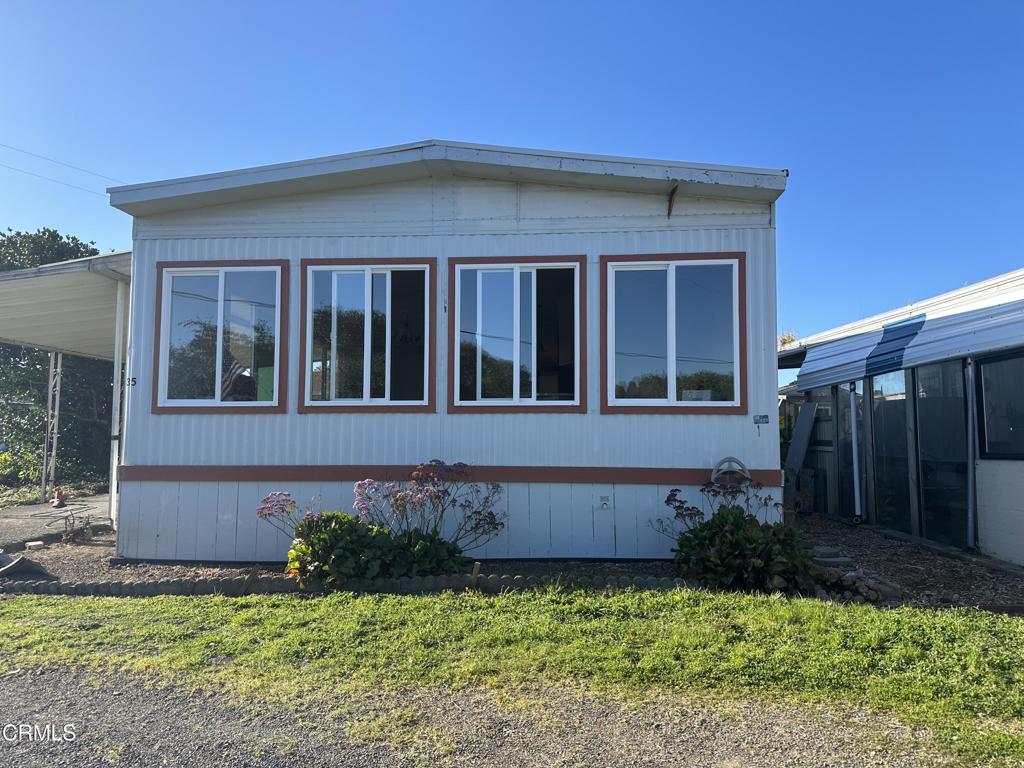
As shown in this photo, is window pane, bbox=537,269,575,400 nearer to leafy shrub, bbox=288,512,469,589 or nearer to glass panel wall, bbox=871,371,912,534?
leafy shrub, bbox=288,512,469,589

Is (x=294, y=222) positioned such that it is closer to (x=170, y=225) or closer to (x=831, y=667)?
(x=170, y=225)

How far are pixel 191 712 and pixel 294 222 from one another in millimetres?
5190

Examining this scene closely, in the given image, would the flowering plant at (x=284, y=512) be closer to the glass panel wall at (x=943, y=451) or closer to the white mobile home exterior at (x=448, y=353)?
the white mobile home exterior at (x=448, y=353)

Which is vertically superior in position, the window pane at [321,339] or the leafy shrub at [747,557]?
the window pane at [321,339]

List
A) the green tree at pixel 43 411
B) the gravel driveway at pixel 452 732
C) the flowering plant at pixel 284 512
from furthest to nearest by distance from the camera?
the green tree at pixel 43 411
the flowering plant at pixel 284 512
the gravel driveway at pixel 452 732

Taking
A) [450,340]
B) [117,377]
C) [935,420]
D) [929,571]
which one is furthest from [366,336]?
[935,420]

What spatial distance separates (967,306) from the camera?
781 cm

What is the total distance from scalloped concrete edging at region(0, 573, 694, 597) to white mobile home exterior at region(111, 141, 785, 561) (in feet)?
3.99

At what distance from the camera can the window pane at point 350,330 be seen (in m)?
7.27

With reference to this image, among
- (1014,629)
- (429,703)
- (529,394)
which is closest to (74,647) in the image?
(429,703)

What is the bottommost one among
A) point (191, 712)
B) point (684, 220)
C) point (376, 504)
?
point (191, 712)

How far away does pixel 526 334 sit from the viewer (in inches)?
281

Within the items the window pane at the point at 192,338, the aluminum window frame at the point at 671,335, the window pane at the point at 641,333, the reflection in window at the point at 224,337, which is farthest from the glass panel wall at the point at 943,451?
the window pane at the point at 192,338

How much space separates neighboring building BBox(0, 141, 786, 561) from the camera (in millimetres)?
6898
